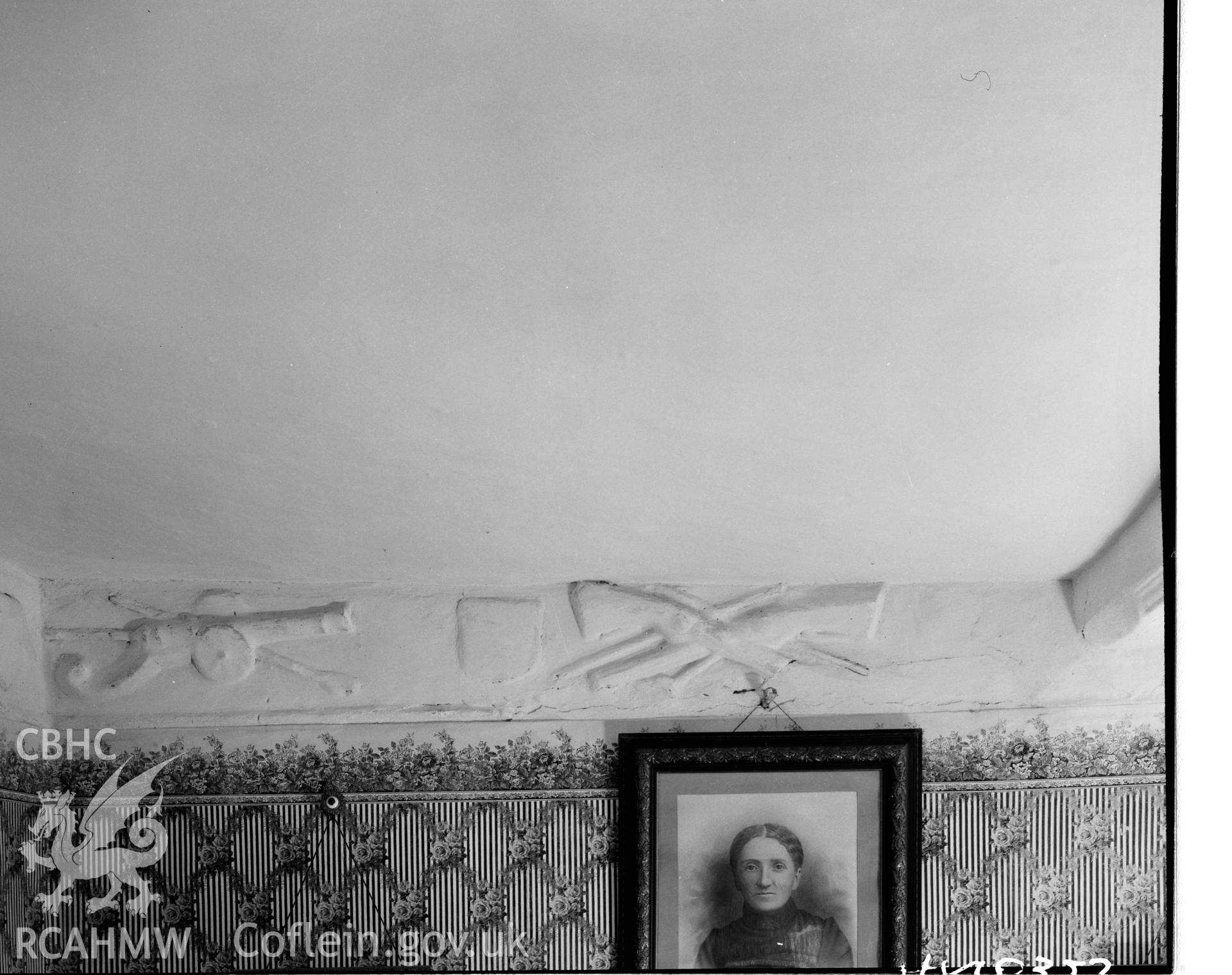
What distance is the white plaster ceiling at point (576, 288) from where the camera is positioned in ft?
4.32

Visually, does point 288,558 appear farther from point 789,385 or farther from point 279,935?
point 789,385

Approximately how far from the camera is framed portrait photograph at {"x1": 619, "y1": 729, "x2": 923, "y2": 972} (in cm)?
141

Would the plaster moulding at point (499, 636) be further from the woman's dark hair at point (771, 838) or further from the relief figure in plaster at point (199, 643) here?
the woman's dark hair at point (771, 838)

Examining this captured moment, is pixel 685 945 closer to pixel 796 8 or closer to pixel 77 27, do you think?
pixel 796 8

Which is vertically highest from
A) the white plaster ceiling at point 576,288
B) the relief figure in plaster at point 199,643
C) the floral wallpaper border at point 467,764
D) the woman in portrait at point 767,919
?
the white plaster ceiling at point 576,288

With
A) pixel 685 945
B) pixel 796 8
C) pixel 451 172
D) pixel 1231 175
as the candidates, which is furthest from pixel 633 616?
pixel 1231 175

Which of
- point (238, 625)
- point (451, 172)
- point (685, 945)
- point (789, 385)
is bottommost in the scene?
point (685, 945)

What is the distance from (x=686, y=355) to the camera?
1379 millimetres

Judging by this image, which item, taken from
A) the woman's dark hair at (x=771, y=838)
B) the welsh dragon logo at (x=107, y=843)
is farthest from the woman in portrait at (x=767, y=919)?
the welsh dragon logo at (x=107, y=843)

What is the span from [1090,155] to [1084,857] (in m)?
0.93

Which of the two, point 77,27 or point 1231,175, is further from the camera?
point 1231,175

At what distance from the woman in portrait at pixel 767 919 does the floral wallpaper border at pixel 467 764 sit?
0.21 metres

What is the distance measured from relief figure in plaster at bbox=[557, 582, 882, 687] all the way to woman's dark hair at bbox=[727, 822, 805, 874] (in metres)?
0.20

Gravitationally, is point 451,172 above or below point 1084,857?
above
